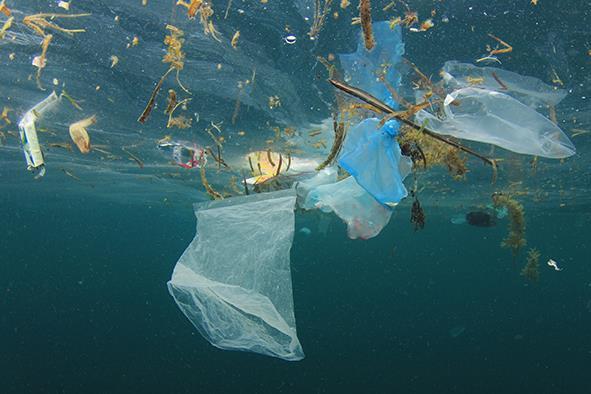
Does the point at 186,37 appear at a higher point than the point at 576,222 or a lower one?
higher

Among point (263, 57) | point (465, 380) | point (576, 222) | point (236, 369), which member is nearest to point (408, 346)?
point (465, 380)

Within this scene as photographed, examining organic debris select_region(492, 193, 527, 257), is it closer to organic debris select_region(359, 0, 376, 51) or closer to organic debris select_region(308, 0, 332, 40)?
organic debris select_region(308, 0, 332, 40)

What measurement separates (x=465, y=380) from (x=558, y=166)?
18457 mm

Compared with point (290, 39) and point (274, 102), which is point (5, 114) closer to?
point (274, 102)

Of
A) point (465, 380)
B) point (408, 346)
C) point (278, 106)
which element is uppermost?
point (278, 106)

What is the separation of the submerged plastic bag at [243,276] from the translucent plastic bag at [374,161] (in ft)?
1.96

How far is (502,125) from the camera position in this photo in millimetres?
3266

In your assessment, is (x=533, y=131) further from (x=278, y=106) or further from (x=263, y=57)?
(x=278, y=106)

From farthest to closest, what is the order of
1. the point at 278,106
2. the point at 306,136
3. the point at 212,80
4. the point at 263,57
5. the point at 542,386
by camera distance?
the point at 542,386
the point at 306,136
the point at 278,106
the point at 212,80
the point at 263,57

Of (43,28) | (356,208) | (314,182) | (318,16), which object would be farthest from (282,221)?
(43,28)

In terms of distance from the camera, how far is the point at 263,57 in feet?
26.6

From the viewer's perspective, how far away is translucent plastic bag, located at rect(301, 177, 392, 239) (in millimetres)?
3330

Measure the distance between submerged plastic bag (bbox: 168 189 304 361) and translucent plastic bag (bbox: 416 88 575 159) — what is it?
1459 millimetres

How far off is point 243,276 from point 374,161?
4.39 ft
